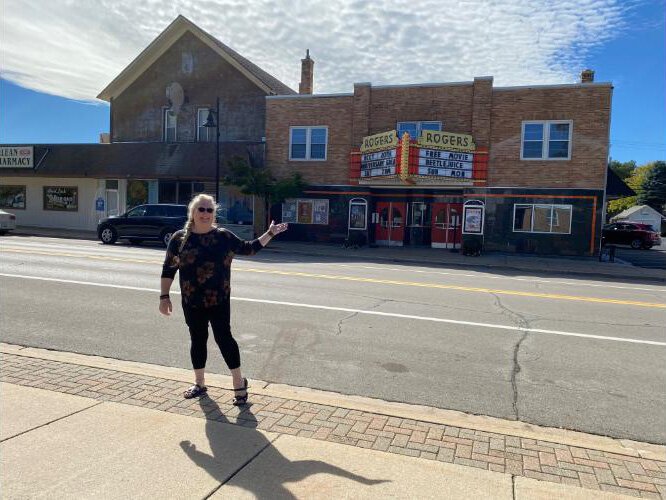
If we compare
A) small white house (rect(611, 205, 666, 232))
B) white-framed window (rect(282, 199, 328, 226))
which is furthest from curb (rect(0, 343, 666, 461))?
small white house (rect(611, 205, 666, 232))

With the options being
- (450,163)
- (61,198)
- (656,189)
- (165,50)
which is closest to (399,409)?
(450,163)

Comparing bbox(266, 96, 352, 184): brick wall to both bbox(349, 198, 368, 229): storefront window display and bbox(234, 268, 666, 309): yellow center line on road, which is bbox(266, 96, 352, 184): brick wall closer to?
bbox(349, 198, 368, 229): storefront window display

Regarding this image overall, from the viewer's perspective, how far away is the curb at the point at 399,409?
4062 mm

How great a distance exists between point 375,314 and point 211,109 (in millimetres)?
21477

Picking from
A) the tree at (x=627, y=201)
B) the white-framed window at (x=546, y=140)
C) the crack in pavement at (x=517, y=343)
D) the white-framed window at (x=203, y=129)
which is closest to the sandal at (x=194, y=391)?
the crack in pavement at (x=517, y=343)

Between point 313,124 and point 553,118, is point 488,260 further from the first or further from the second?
point 313,124

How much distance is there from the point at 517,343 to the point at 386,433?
361 cm

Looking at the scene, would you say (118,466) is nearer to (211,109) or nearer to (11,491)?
(11,491)

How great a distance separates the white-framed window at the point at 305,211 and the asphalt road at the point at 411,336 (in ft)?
39.9

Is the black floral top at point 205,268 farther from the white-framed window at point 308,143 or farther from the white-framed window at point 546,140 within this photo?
the white-framed window at point 308,143

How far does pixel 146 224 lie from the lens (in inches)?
826

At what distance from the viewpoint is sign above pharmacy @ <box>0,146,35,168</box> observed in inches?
1113

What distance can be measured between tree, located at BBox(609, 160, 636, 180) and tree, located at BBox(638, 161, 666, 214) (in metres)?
16.1

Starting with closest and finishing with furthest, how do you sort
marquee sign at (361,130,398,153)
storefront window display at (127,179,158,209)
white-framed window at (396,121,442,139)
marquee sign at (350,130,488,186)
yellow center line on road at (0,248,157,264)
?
yellow center line on road at (0,248,157,264) < marquee sign at (350,130,488,186) < marquee sign at (361,130,398,153) < white-framed window at (396,121,442,139) < storefront window display at (127,179,158,209)
